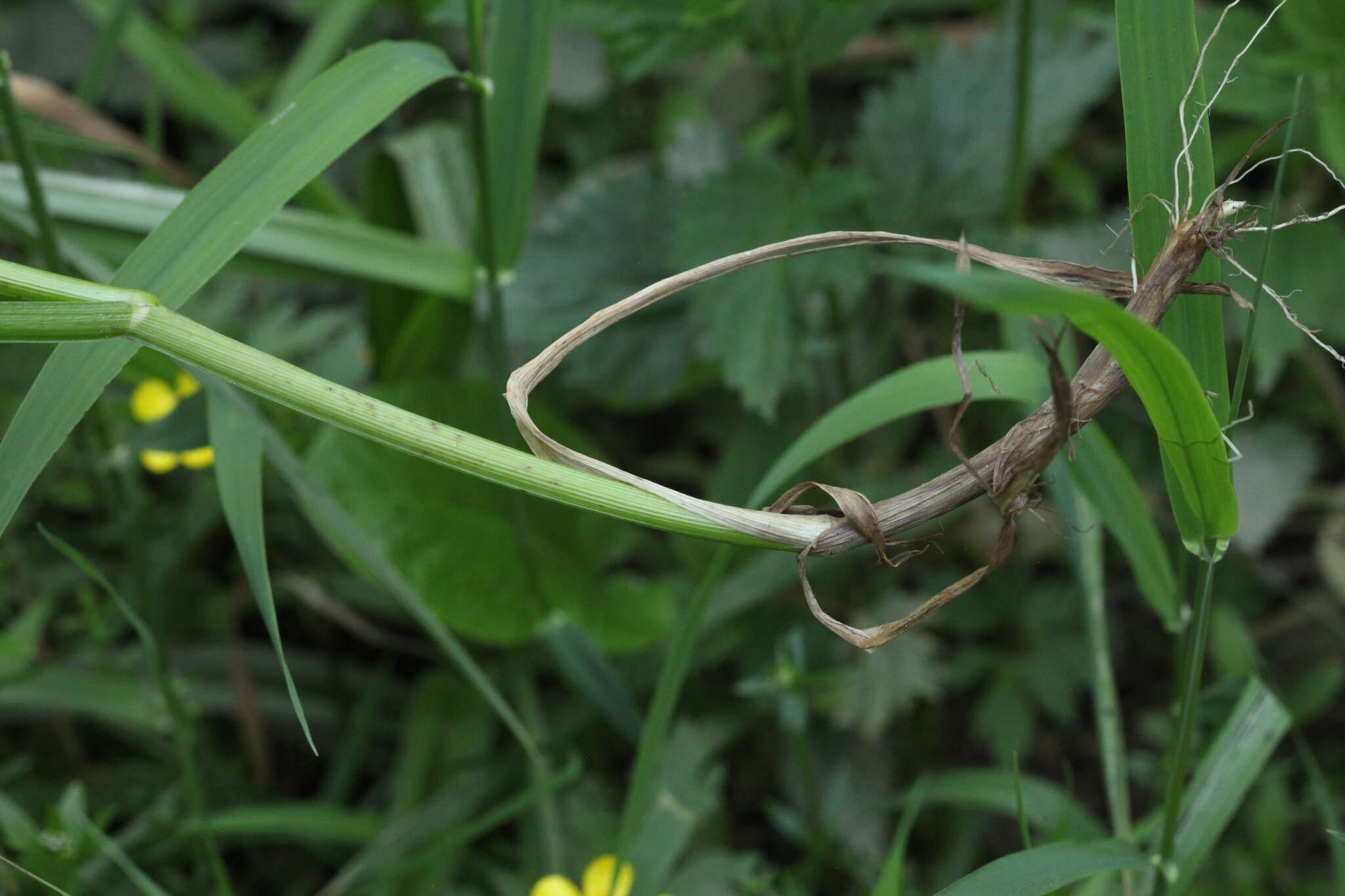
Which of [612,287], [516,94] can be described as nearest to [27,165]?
[516,94]

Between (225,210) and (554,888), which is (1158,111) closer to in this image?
(225,210)

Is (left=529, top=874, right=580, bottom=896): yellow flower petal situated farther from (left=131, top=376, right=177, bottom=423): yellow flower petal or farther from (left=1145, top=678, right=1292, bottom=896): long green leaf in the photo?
(left=131, top=376, right=177, bottom=423): yellow flower petal

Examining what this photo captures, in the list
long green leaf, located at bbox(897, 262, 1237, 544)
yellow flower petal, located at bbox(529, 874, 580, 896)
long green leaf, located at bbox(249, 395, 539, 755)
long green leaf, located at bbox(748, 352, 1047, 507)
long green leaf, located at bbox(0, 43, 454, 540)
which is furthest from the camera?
yellow flower petal, located at bbox(529, 874, 580, 896)

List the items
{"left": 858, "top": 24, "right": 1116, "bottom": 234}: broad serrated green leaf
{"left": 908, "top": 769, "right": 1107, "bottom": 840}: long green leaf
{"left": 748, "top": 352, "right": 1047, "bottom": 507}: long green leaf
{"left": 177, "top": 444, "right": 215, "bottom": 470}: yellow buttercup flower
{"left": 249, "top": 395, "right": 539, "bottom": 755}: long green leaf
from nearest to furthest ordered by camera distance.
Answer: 1. {"left": 748, "top": 352, "right": 1047, "bottom": 507}: long green leaf
2. {"left": 249, "top": 395, "right": 539, "bottom": 755}: long green leaf
3. {"left": 908, "top": 769, "right": 1107, "bottom": 840}: long green leaf
4. {"left": 177, "top": 444, "right": 215, "bottom": 470}: yellow buttercup flower
5. {"left": 858, "top": 24, "right": 1116, "bottom": 234}: broad serrated green leaf

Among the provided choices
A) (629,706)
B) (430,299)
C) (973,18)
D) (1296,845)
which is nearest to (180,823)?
(629,706)

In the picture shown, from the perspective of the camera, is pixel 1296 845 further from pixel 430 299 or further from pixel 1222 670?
pixel 430 299

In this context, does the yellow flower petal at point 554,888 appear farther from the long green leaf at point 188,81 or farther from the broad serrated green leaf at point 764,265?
the long green leaf at point 188,81

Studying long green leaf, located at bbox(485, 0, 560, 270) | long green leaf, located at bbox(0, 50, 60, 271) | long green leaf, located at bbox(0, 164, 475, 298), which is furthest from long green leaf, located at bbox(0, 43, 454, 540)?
long green leaf, located at bbox(0, 164, 475, 298)

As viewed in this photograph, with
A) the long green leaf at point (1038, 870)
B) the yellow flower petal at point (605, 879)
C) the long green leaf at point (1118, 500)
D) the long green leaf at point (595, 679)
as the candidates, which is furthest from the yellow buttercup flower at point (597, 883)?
the long green leaf at point (1118, 500)
